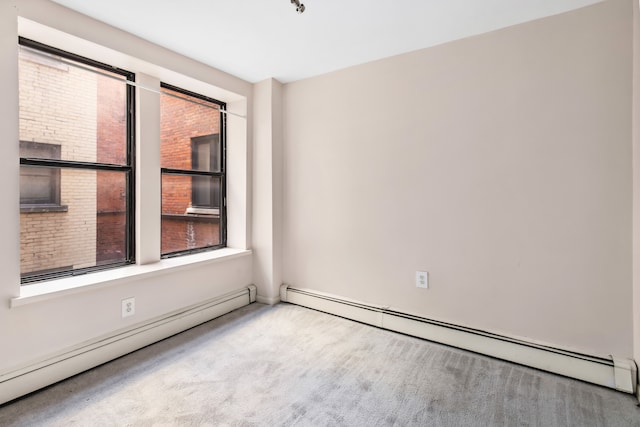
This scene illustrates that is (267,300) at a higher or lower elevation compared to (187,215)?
lower

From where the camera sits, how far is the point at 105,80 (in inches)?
92.4

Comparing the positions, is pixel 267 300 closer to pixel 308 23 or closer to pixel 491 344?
pixel 491 344

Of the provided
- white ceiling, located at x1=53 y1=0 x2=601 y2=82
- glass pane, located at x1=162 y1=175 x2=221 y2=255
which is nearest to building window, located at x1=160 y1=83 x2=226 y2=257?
glass pane, located at x1=162 y1=175 x2=221 y2=255

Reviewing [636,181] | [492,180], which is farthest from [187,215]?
[636,181]

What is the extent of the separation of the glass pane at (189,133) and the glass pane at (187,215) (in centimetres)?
14

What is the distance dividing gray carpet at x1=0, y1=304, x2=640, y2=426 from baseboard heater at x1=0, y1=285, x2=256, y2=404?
0.06 m

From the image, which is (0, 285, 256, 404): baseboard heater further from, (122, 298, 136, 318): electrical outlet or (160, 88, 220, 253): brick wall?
(160, 88, 220, 253): brick wall

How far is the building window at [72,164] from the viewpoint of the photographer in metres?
1.97

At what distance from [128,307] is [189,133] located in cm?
163

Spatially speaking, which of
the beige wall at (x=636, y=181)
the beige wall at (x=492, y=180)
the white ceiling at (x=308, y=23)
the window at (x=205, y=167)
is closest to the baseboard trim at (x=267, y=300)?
the beige wall at (x=492, y=180)

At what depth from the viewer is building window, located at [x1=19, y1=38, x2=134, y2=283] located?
6.46 feet

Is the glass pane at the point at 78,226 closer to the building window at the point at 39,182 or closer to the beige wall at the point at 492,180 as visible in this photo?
the building window at the point at 39,182

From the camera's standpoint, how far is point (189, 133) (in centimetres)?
299

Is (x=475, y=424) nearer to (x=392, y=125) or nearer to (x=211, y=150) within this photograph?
(x=392, y=125)
